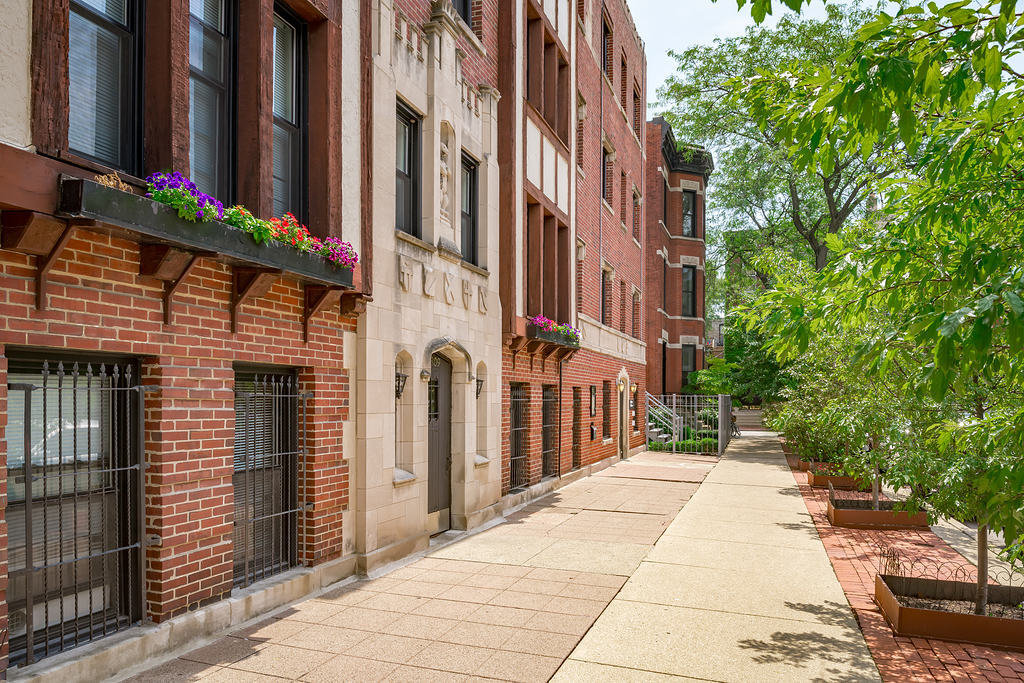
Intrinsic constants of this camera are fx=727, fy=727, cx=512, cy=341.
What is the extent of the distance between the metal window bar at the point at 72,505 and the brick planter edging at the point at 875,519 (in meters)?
10.5

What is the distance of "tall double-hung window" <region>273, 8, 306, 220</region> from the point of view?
7.47 meters

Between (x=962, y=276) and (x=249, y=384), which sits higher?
(x=962, y=276)

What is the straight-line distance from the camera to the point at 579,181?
18031 mm

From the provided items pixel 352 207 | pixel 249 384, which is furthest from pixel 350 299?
pixel 249 384

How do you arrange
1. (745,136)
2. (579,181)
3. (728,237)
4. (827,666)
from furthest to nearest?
1. (728,237)
2. (745,136)
3. (579,181)
4. (827,666)

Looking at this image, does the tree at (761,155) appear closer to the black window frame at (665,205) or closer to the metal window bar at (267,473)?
the black window frame at (665,205)

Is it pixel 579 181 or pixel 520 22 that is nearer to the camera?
pixel 520 22

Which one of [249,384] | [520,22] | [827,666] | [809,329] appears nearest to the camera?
[809,329]

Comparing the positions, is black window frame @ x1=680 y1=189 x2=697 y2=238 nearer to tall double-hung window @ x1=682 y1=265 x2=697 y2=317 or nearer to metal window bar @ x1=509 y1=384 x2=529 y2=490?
tall double-hung window @ x1=682 y1=265 x2=697 y2=317

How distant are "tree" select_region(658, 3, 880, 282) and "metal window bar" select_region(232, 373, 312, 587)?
18.3m

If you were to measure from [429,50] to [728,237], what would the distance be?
32.9 m

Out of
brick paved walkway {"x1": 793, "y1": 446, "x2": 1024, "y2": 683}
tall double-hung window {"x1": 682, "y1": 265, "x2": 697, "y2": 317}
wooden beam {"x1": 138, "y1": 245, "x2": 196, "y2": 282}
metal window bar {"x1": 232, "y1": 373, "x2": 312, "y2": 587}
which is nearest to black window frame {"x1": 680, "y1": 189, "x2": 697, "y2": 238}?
tall double-hung window {"x1": 682, "y1": 265, "x2": 697, "y2": 317}

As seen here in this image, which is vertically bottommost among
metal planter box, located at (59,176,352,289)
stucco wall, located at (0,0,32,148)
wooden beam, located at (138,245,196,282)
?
wooden beam, located at (138,245,196,282)

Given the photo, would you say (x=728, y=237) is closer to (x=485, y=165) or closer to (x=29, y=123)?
(x=485, y=165)
